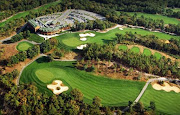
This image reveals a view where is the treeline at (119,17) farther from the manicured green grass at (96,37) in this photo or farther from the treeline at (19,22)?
the treeline at (19,22)

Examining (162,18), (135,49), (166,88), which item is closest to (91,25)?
(135,49)

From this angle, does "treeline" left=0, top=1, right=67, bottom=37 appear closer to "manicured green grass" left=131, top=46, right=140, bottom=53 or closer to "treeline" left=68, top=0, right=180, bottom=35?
"treeline" left=68, top=0, right=180, bottom=35

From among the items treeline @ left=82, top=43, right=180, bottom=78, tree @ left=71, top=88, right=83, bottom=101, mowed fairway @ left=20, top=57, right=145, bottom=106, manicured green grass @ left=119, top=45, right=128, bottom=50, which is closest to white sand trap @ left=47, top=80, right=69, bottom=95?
mowed fairway @ left=20, top=57, right=145, bottom=106

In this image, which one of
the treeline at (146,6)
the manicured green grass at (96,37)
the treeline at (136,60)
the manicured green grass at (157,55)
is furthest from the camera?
the treeline at (146,6)

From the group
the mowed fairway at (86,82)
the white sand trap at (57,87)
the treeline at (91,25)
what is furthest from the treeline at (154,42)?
the white sand trap at (57,87)

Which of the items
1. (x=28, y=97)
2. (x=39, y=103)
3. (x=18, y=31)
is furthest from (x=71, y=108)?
(x=18, y=31)

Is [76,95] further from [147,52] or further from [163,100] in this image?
[147,52]
